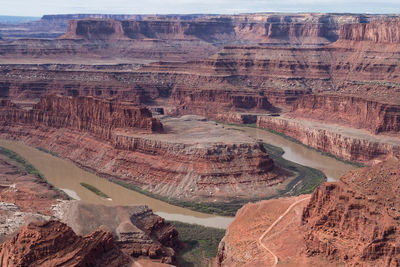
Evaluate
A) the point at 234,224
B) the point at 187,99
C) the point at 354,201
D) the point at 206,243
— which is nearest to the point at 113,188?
the point at 206,243

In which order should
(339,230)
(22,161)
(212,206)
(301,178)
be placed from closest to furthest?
(339,230) < (212,206) < (301,178) < (22,161)

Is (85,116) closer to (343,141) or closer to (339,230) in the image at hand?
(343,141)

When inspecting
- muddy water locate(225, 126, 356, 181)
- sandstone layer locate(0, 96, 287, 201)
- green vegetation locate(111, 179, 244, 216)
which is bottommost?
muddy water locate(225, 126, 356, 181)

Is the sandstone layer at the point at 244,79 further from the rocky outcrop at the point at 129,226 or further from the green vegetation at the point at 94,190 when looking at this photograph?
the rocky outcrop at the point at 129,226

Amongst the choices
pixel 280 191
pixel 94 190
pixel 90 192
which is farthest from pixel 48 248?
pixel 280 191

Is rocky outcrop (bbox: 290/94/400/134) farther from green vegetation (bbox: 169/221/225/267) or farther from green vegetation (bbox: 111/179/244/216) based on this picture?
green vegetation (bbox: 169/221/225/267)

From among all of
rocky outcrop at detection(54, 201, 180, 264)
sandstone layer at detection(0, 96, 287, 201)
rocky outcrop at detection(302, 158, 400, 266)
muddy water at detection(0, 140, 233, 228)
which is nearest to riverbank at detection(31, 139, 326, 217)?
muddy water at detection(0, 140, 233, 228)

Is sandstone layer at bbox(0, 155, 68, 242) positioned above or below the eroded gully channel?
above
